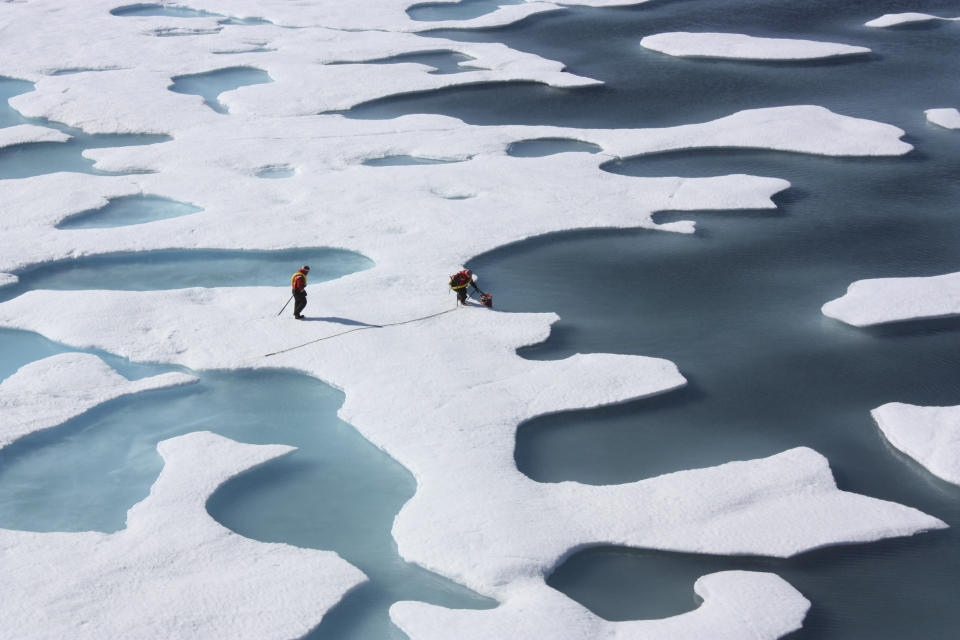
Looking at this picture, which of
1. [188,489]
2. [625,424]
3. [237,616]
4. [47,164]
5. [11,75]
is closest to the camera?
[237,616]

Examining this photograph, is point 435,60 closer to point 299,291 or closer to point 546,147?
point 546,147

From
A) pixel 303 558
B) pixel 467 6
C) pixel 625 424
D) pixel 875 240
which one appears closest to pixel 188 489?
pixel 303 558

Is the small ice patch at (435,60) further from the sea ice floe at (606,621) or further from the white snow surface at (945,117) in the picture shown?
the sea ice floe at (606,621)

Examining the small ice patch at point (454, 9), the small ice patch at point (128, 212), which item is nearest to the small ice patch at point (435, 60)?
the small ice patch at point (454, 9)

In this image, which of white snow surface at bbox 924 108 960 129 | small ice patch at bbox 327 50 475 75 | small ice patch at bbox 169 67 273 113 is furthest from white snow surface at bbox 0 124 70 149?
white snow surface at bbox 924 108 960 129

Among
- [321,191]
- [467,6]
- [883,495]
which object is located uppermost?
[467,6]

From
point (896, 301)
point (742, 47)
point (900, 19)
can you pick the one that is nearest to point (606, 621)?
point (896, 301)

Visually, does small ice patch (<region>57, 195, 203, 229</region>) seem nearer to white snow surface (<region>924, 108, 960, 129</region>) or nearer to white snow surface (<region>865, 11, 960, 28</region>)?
white snow surface (<region>924, 108, 960, 129</region>)

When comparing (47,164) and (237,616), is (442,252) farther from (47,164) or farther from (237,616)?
(47,164)
